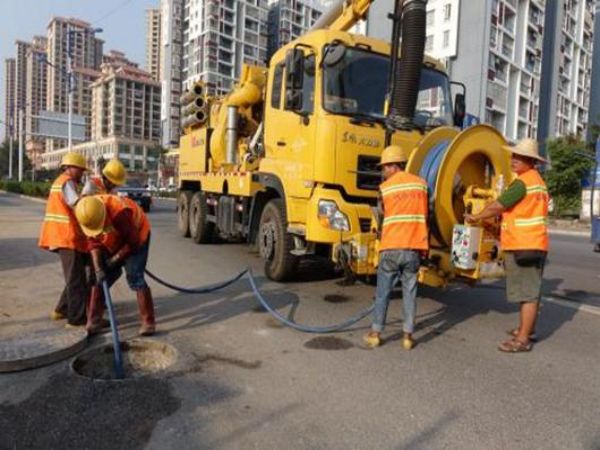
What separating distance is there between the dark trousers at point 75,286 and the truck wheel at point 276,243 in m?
2.62

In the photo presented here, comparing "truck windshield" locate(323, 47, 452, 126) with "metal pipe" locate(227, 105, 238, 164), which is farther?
"metal pipe" locate(227, 105, 238, 164)

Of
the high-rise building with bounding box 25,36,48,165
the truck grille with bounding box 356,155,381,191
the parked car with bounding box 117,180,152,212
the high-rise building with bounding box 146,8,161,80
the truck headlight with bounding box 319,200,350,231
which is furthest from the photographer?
the high-rise building with bounding box 146,8,161,80

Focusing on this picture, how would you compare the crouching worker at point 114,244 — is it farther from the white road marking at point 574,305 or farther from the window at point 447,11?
the window at point 447,11

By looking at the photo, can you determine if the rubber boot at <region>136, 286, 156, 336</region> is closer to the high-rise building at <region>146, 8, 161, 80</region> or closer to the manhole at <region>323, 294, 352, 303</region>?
the manhole at <region>323, 294, 352, 303</region>

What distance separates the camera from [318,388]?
151 inches

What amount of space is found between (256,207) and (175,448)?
5.25 metres

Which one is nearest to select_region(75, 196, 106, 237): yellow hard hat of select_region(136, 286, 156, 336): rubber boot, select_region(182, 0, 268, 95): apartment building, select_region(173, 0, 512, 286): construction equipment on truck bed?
select_region(136, 286, 156, 336): rubber boot

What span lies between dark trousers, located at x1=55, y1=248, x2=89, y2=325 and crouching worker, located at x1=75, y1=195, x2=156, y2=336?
0.44 ft

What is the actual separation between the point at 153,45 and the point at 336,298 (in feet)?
347

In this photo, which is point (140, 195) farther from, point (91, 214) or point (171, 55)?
point (171, 55)

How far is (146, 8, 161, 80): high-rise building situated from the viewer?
10069cm

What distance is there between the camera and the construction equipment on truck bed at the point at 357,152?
5.39m

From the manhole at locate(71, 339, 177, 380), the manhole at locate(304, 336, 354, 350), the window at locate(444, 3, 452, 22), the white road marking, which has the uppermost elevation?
the window at locate(444, 3, 452, 22)

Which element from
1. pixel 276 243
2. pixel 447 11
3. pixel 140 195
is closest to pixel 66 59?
pixel 140 195
